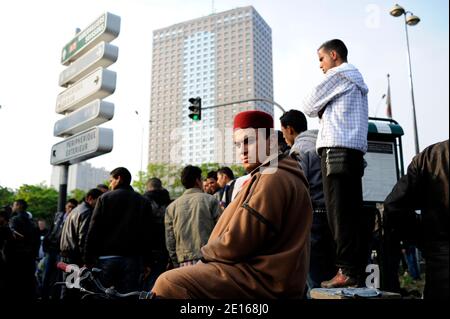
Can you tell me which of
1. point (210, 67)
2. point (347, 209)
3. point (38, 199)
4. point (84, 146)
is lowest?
point (347, 209)

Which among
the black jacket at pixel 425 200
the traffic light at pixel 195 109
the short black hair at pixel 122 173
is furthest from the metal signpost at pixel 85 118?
the traffic light at pixel 195 109

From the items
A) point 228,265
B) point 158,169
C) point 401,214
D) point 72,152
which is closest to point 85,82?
point 72,152

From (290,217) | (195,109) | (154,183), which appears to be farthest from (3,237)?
(195,109)

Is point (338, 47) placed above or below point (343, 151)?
above

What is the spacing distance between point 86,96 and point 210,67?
74.0 metres

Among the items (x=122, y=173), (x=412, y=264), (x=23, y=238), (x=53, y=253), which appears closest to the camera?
(x=122, y=173)

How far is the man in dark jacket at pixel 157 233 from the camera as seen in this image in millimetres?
5395

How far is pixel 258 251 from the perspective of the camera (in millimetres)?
1955

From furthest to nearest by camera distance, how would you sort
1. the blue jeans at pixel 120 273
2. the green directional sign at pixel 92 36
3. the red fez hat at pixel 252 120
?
the green directional sign at pixel 92 36 → the blue jeans at pixel 120 273 → the red fez hat at pixel 252 120

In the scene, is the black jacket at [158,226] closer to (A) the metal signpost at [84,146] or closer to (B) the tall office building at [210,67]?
(A) the metal signpost at [84,146]

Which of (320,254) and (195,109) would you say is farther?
(195,109)

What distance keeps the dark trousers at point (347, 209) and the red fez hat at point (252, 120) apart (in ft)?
2.16

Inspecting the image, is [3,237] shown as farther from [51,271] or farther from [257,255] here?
[257,255]

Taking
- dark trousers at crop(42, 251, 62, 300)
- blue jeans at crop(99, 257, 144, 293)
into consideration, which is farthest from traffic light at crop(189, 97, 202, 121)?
blue jeans at crop(99, 257, 144, 293)
